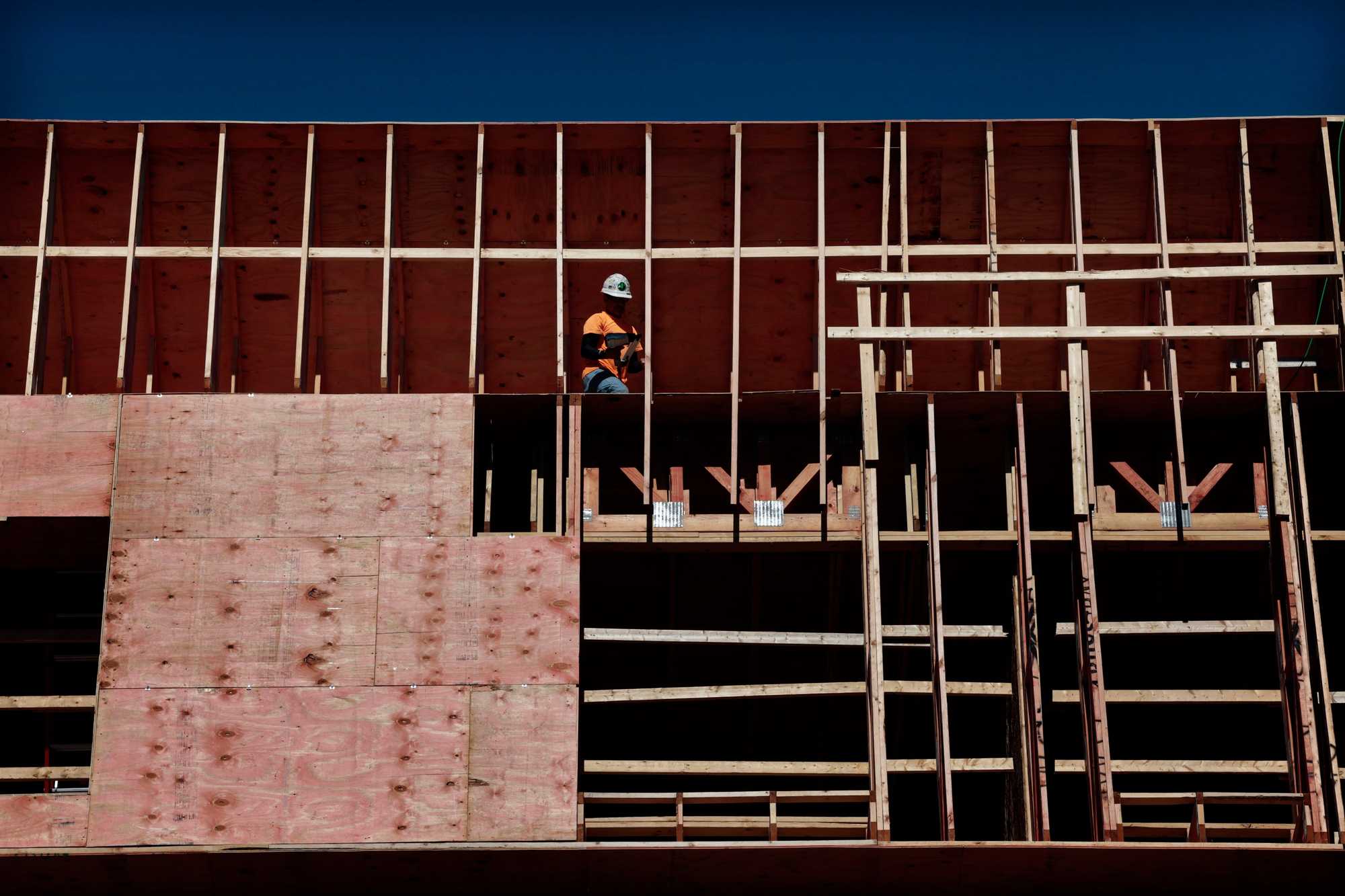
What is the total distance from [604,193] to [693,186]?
1.08 m

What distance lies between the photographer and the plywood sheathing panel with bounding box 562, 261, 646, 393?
66.4 ft

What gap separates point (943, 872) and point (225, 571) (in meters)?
7.26

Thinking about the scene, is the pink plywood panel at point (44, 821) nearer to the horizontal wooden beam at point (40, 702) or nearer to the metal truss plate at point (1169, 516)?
the horizontal wooden beam at point (40, 702)

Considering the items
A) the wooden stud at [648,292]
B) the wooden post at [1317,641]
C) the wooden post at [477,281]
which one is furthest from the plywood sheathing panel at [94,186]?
the wooden post at [1317,641]

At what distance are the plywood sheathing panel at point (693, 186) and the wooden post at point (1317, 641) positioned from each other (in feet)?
22.6

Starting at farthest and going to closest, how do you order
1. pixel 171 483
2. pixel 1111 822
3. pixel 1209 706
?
1. pixel 1209 706
2. pixel 171 483
3. pixel 1111 822

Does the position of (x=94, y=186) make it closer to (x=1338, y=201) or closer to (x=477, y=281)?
(x=477, y=281)

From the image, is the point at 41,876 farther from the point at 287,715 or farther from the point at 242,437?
the point at 242,437

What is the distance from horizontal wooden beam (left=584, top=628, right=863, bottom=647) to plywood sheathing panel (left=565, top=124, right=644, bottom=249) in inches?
200

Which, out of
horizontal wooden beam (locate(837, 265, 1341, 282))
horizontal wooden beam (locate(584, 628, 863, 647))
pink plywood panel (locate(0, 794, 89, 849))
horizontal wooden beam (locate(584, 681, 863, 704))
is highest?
horizontal wooden beam (locate(837, 265, 1341, 282))

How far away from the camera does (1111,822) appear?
1546cm

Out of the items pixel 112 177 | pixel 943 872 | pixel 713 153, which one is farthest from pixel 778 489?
pixel 112 177

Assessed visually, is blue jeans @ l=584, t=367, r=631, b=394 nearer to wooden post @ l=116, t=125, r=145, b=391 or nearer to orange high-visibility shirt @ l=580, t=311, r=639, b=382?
orange high-visibility shirt @ l=580, t=311, r=639, b=382

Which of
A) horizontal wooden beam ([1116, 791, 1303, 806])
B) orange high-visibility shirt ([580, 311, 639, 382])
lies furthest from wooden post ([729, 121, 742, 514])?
horizontal wooden beam ([1116, 791, 1303, 806])
